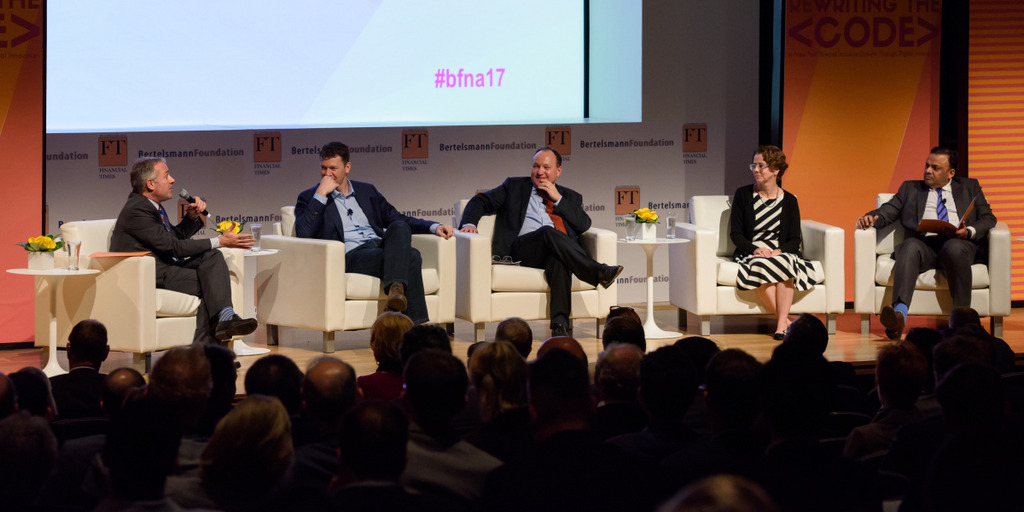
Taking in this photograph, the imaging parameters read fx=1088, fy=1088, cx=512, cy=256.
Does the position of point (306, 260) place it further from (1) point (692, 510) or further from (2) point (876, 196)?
(1) point (692, 510)

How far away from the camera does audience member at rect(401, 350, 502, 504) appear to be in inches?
90.0

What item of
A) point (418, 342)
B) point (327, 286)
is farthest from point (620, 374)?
point (327, 286)

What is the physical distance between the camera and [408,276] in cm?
580

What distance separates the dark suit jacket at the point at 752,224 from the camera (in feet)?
21.4

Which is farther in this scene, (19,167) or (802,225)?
(802,225)

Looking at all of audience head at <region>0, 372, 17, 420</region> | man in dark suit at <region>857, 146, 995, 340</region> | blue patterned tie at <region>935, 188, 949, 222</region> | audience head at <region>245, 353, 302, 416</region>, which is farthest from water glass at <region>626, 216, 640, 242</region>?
audience head at <region>0, 372, 17, 420</region>

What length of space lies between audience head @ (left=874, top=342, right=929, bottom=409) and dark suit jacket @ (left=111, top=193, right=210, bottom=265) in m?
3.63

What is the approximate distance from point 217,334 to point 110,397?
2.56 meters

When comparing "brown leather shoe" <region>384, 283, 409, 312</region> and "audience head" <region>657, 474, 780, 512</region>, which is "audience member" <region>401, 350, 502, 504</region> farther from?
"brown leather shoe" <region>384, 283, 409, 312</region>

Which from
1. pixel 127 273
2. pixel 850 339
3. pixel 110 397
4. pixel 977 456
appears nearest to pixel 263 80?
pixel 127 273

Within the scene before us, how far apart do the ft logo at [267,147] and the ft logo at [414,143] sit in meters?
0.80

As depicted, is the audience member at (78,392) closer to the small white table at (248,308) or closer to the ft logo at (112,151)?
the small white table at (248,308)

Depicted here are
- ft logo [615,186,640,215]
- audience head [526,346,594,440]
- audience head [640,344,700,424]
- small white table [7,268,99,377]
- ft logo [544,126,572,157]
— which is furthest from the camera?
ft logo [615,186,640,215]

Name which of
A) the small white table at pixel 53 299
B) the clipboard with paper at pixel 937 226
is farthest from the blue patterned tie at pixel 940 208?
the small white table at pixel 53 299
